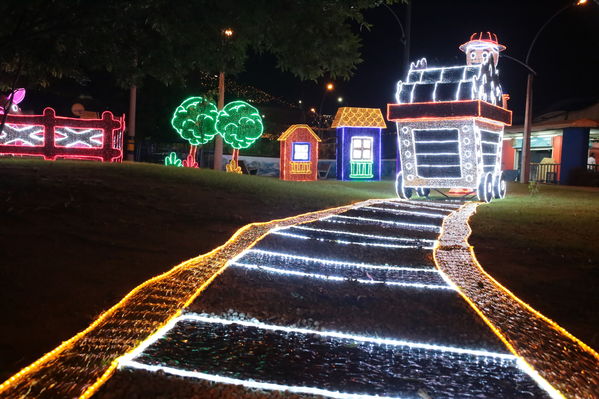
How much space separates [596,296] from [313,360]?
3.17 meters

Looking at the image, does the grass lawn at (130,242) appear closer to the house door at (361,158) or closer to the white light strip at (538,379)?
the white light strip at (538,379)

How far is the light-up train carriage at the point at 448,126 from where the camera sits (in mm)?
14312

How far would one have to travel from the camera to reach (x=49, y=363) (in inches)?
145

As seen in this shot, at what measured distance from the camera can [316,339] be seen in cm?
427

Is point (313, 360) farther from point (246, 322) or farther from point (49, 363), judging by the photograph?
point (49, 363)

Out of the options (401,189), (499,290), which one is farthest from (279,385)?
(401,189)

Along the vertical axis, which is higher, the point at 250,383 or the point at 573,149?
the point at 573,149

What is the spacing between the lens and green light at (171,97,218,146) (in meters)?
25.8

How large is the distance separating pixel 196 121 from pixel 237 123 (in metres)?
2.12

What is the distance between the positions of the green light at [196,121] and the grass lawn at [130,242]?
45.0 ft

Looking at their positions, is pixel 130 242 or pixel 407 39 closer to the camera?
pixel 130 242

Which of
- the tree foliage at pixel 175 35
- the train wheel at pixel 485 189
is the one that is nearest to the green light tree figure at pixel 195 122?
the train wheel at pixel 485 189

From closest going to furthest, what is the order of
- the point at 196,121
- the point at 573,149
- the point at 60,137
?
the point at 60,137 < the point at 196,121 < the point at 573,149

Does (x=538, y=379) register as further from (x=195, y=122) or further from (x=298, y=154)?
(x=195, y=122)
